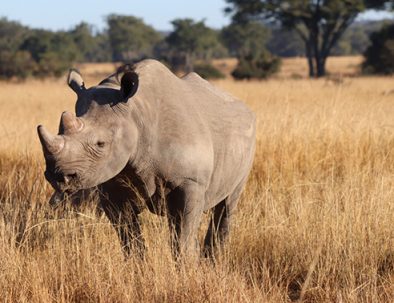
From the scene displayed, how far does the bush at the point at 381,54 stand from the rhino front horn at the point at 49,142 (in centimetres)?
3154

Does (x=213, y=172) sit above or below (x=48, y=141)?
below

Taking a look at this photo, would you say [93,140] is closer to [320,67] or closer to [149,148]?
[149,148]

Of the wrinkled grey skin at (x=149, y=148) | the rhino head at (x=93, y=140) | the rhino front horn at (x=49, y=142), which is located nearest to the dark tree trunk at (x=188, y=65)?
the wrinkled grey skin at (x=149, y=148)

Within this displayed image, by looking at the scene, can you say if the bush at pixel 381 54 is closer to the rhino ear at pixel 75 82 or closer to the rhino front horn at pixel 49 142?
the rhino ear at pixel 75 82

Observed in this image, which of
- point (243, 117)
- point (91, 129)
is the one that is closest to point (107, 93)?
point (91, 129)

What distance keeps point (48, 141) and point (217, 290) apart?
111 cm

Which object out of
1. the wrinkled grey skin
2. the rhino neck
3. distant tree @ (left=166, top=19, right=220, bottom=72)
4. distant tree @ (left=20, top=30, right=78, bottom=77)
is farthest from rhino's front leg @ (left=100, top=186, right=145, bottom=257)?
distant tree @ (left=166, top=19, right=220, bottom=72)

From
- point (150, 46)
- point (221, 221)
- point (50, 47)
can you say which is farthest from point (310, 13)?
point (221, 221)

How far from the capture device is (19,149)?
7945 mm

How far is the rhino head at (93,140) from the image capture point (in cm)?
367

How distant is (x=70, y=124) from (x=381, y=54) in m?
33.5

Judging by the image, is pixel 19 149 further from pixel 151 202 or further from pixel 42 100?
pixel 42 100

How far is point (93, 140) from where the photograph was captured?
3.79 metres

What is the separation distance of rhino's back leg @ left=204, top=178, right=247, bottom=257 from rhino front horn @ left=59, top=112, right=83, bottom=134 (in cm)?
163
